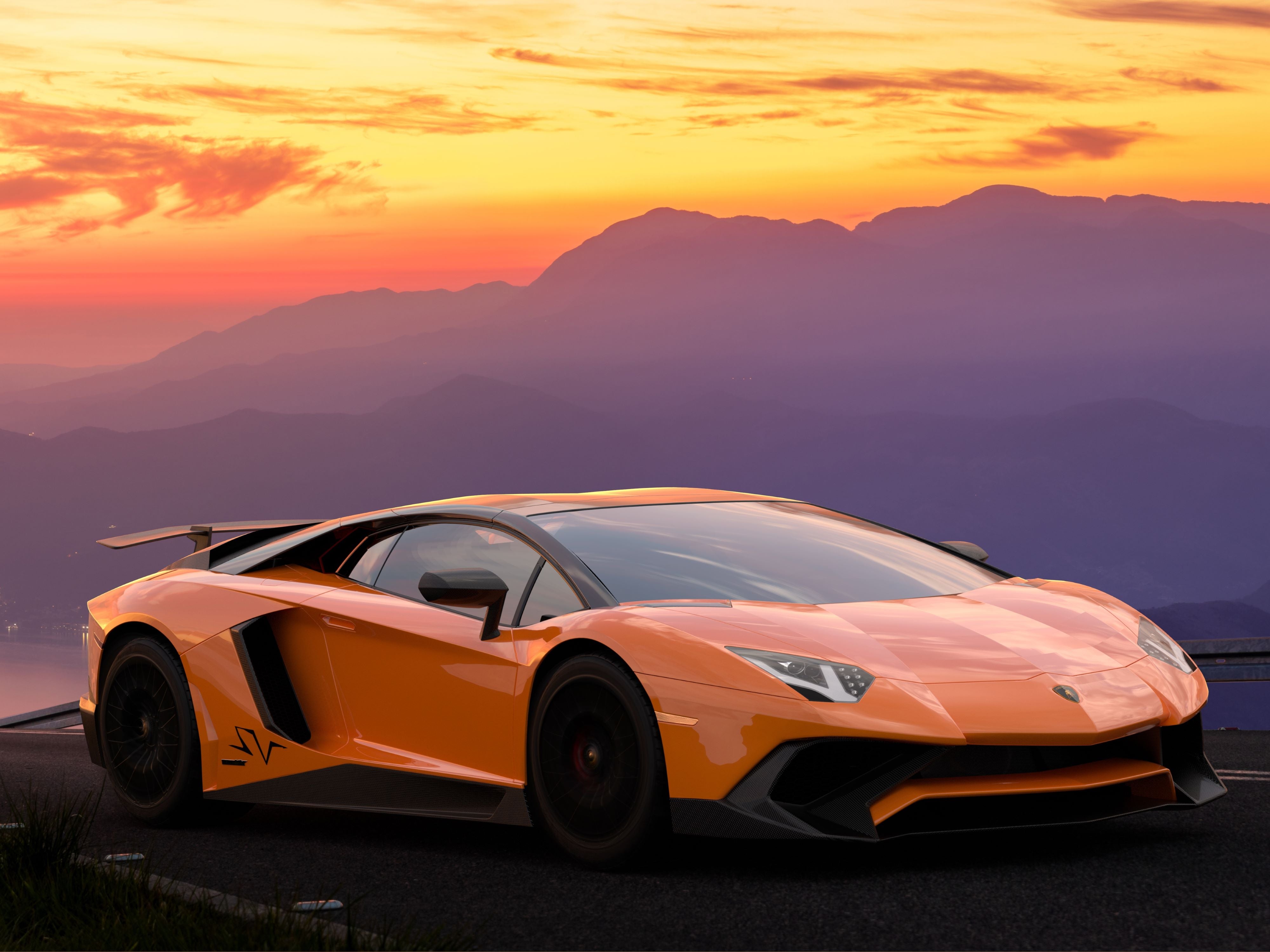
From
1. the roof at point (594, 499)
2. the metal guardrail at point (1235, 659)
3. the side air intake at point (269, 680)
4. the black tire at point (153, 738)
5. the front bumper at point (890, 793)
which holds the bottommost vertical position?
the metal guardrail at point (1235, 659)

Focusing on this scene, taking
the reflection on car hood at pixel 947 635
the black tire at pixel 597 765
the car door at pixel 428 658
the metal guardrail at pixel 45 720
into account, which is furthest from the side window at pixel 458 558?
the metal guardrail at pixel 45 720

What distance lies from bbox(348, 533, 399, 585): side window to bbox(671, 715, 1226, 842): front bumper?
1872mm

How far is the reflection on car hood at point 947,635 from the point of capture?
13.4ft

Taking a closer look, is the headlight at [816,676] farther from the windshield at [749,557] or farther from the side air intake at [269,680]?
the side air intake at [269,680]

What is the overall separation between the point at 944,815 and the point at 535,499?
2204 mm

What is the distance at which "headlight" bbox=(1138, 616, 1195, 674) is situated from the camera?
15.3 ft

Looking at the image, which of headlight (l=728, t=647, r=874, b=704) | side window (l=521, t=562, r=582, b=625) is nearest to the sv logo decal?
side window (l=521, t=562, r=582, b=625)

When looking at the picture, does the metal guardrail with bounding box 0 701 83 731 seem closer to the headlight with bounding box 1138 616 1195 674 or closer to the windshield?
the windshield

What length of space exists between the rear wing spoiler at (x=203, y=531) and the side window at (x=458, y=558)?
1.07m

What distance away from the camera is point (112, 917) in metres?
3.47

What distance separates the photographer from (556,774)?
4.33 metres

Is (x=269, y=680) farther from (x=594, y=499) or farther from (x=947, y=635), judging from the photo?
(x=947, y=635)

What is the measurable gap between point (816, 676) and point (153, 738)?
10.7 feet

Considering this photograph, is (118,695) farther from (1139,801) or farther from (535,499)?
(1139,801)
